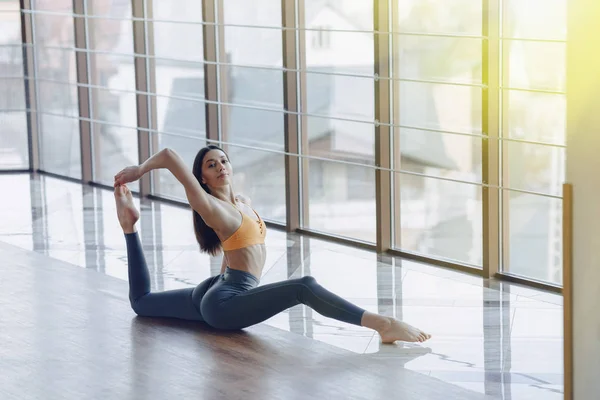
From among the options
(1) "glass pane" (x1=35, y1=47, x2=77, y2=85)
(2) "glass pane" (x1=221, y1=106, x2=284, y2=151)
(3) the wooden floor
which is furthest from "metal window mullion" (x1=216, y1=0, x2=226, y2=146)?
(3) the wooden floor

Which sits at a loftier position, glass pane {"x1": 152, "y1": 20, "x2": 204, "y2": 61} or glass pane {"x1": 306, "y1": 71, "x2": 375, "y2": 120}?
glass pane {"x1": 152, "y1": 20, "x2": 204, "y2": 61}

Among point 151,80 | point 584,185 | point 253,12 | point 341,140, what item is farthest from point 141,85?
point 584,185

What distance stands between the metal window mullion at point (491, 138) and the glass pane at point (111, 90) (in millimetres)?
2712

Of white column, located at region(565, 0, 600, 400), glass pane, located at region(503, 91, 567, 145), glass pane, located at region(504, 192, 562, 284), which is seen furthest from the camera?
glass pane, located at region(504, 192, 562, 284)

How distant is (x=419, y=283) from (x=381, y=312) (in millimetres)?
477

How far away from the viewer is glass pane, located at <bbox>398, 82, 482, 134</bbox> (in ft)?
17.0

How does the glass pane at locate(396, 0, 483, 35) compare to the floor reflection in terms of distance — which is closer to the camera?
→ the floor reflection

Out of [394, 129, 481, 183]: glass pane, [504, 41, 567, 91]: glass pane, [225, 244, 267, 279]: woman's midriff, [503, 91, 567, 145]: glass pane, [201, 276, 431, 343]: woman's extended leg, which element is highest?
[504, 41, 567, 91]: glass pane

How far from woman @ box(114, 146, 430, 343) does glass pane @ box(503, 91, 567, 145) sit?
1209 millimetres

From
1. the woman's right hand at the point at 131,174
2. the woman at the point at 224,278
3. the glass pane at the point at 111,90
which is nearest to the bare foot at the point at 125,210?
the woman at the point at 224,278

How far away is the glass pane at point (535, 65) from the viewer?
15.8 ft

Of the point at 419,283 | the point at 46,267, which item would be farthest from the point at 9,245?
the point at 419,283

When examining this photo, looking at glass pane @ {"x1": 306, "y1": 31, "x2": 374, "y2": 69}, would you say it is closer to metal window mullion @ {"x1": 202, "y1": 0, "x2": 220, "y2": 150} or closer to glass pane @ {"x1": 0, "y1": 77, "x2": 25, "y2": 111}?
metal window mullion @ {"x1": 202, "y1": 0, "x2": 220, "y2": 150}

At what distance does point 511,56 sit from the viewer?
4.92 meters
